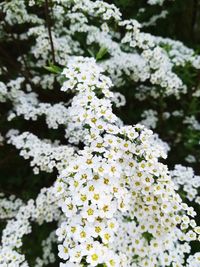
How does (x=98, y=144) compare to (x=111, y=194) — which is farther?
(x=98, y=144)

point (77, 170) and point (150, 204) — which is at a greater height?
→ point (150, 204)

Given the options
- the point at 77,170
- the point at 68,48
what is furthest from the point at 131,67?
the point at 77,170

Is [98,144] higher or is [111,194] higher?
[98,144]

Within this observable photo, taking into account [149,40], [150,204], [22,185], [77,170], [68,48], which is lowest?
[77,170]

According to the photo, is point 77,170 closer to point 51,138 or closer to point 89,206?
point 89,206

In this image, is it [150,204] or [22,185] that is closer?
[150,204]

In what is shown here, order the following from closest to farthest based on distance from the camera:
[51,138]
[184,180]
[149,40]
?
1. [184,180]
2. [149,40]
3. [51,138]

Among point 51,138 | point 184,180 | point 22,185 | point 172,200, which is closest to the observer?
point 172,200
